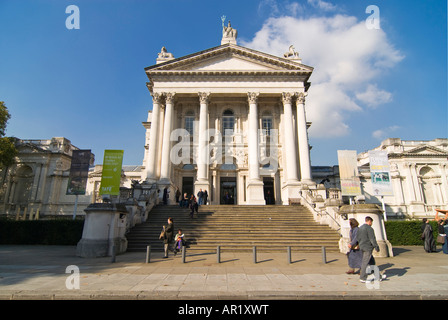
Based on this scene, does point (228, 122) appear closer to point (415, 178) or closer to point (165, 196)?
point (165, 196)

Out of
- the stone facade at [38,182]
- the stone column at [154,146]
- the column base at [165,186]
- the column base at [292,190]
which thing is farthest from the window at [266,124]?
the stone facade at [38,182]

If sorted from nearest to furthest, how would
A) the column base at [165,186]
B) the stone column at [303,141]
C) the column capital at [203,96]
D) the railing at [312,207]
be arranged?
1. the railing at [312,207]
2. the column base at [165,186]
3. the stone column at [303,141]
4. the column capital at [203,96]

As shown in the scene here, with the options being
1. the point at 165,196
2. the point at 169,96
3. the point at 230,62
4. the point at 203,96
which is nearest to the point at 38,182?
the point at 169,96

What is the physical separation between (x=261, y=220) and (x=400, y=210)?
27.6 m

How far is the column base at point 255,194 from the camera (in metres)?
23.0

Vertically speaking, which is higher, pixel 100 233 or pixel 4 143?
pixel 4 143

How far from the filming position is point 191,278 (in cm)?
716

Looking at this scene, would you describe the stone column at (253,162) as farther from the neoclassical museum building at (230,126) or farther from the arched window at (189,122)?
the arched window at (189,122)

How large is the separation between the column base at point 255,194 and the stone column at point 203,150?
13.5 feet

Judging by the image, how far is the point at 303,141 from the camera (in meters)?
25.9

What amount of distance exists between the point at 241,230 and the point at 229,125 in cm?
1622

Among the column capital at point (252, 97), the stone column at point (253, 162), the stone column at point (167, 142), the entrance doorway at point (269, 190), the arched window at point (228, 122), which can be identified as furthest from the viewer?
the arched window at point (228, 122)
